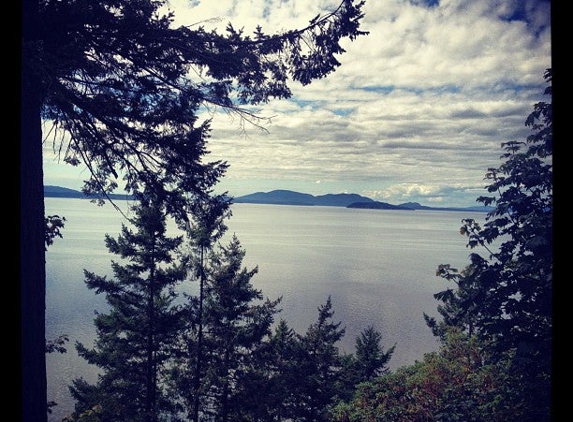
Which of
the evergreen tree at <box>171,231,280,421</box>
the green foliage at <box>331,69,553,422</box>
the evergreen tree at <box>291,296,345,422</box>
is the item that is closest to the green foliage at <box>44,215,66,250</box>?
the green foliage at <box>331,69,553,422</box>

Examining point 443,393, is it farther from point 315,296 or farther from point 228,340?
point 315,296

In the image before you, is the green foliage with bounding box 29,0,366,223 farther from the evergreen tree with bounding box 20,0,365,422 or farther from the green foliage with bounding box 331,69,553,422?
the green foliage with bounding box 331,69,553,422

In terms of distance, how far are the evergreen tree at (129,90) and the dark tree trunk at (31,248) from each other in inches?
0.5

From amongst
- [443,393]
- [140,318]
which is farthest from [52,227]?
[443,393]

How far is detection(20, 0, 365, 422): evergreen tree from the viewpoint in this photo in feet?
15.5

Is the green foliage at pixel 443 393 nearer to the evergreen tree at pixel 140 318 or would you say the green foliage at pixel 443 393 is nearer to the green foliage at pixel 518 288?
the green foliage at pixel 518 288

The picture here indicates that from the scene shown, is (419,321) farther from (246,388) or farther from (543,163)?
(543,163)

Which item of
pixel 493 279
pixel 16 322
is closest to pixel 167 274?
pixel 493 279

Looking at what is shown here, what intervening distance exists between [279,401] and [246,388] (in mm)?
2106

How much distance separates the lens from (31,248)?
4.80m

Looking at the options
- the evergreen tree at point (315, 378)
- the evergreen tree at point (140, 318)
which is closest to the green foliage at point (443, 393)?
the evergreen tree at point (315, 378)

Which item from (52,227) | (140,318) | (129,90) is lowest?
(140,318)

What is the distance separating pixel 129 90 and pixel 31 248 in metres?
2.95

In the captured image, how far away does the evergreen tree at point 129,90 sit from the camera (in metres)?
4.73
